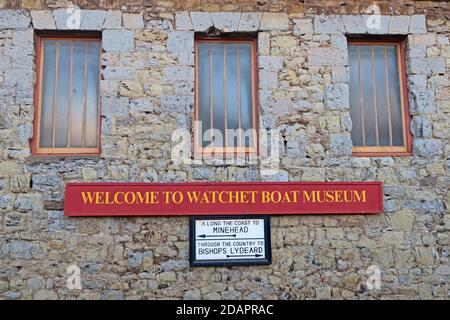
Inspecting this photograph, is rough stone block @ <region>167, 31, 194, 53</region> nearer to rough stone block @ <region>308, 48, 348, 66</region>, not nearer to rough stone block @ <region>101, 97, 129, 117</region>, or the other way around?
rough stone block @ <region>101, 97, 129, 117</region>

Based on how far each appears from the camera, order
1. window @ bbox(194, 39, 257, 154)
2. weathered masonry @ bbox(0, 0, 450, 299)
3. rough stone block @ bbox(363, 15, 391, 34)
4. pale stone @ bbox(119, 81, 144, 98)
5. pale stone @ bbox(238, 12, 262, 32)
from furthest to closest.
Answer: rough stone block @ bbox(363, 15, 391, 34) → pale stone @ bbox(238, 12, 262, 32) → window @ bbox(194, 39, 257, 154) → pale stone @ bbox(119, 81, 144, 98) → weathered masonry @ bbox(0, 0, 450, 299)

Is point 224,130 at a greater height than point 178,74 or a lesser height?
lesser

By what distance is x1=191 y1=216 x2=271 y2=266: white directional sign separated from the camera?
6160 mm

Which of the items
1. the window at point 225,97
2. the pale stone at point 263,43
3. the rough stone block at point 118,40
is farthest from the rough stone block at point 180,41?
the pale stone at point 263,43

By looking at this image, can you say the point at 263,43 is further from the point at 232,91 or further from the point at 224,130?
the point at 224,130

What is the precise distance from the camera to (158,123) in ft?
21.0

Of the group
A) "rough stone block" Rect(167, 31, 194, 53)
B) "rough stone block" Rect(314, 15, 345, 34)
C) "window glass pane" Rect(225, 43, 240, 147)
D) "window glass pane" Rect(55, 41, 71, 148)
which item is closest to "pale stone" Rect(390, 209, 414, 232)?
"window glass pane" Rect(225, 43, 240, 147)

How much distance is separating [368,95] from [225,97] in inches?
71.6

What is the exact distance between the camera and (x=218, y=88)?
667cm

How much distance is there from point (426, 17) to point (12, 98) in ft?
17.2

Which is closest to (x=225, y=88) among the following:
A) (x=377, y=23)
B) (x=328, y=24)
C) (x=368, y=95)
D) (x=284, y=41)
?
(x=284, y=41)

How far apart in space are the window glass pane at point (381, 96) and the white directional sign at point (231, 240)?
6.08ft

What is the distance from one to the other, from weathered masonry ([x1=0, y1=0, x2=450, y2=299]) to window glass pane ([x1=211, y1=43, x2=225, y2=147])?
0.06ft

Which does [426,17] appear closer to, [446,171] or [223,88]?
[446,171]
